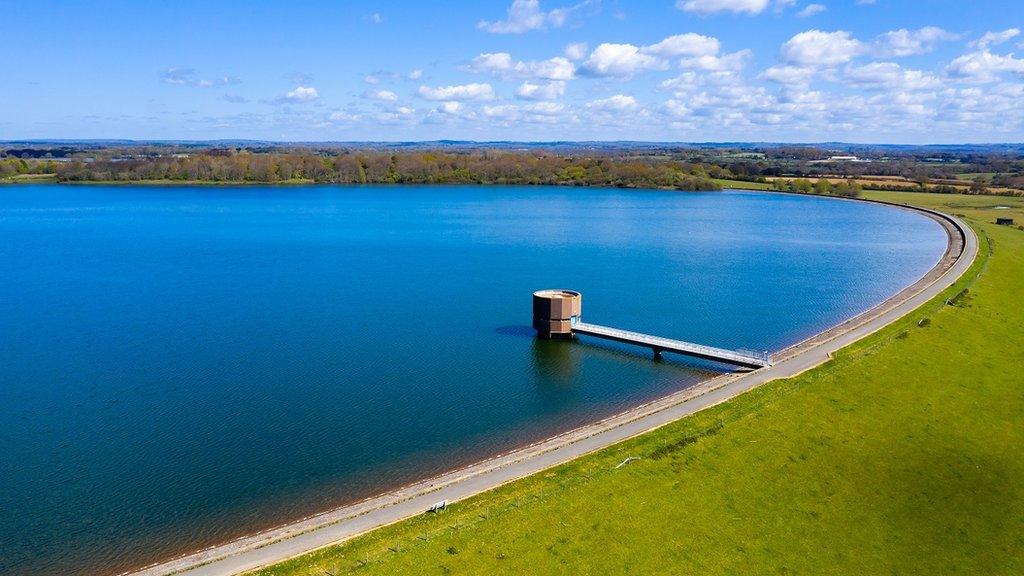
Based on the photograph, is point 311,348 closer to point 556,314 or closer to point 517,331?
point 517,331

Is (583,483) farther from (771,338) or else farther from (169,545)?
(771,338)

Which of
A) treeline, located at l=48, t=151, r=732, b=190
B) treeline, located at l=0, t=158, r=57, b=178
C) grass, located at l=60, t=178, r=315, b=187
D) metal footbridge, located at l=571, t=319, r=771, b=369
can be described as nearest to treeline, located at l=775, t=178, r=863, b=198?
treeline, located at l=48, t=151, r=732, b=190

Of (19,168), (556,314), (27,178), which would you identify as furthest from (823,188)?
(19,168)

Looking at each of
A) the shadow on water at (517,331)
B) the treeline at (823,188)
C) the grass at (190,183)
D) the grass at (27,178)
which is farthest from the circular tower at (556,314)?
the grass at (27,178)

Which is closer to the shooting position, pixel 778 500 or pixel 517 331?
pixel 778 500

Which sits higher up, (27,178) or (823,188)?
(823,188)

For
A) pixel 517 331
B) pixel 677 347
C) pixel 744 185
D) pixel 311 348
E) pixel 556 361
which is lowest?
pixel 556 361

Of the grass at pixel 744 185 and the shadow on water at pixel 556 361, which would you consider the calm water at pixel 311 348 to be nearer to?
the shadow on water at pixel 556 361
